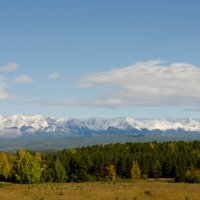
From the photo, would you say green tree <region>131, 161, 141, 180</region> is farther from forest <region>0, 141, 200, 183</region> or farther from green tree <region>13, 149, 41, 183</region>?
green tree <region>13, 149, 41, 183</region>

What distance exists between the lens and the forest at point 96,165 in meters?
140

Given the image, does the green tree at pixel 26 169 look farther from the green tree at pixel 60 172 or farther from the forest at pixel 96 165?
the green tree at pixel 60 172

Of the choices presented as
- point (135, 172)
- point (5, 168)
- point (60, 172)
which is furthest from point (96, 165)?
point (5, 168)

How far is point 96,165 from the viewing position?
5999 inches

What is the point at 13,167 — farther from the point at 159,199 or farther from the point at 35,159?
the point at 159,199

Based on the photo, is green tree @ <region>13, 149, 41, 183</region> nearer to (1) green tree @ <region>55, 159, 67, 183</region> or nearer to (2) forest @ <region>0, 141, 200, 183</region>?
(2) forest @ <region>0, 141, 200, 183</region>

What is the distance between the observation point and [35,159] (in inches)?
5546

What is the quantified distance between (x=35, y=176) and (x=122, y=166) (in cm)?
3068

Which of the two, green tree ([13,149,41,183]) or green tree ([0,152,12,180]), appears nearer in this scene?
green tree ([13,149,41,183])

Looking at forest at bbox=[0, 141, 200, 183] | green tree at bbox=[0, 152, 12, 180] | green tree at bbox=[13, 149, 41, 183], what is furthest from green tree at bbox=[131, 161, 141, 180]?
green tree at bbox=[0, 152, 12, 180]

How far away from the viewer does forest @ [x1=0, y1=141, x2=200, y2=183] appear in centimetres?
14000

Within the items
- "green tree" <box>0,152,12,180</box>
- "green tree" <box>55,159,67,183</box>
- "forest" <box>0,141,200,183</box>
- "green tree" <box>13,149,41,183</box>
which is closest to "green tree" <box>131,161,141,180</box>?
"forest" <box>0,141,200,183</box>

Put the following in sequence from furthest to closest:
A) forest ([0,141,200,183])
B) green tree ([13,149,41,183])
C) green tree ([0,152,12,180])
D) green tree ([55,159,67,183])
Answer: green tree ([0,152,12,180]), green tree ([55,159,67,183]), forest ([0,141,200,183]), green tree ([13,149,41,183])

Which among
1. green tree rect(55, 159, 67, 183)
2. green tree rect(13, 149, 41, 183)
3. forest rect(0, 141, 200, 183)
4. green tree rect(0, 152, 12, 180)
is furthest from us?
green tree rect(0, 152, 12, 180)
